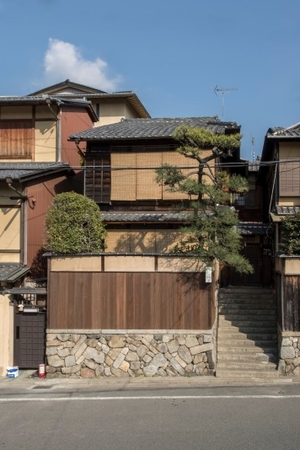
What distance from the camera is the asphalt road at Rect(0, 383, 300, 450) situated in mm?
8625

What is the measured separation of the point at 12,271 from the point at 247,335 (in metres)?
8.24

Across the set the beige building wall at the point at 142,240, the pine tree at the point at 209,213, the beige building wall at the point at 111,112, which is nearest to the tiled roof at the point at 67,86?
the beige building wall at the point at 111,112

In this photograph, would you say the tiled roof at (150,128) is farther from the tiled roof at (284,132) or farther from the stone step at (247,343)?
the stone step at (247,343)

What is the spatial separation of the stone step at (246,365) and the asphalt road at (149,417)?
4.17ft

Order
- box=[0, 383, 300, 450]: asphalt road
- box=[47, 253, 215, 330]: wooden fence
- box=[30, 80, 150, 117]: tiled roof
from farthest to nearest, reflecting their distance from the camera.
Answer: box=[30, 80, 150, 117]: tiled roof
box=[47, 253, 215, 330]: wooden fence
box=[0, 383, 300, 450]: asphalt road

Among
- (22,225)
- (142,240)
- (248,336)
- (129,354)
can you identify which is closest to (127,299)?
(129,354)

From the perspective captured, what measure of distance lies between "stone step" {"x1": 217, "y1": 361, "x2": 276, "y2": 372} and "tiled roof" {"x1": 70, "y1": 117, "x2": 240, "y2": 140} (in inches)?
357

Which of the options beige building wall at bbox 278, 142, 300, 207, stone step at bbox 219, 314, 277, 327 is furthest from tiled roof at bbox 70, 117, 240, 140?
stone step at bbox 219, 314, 277, 327

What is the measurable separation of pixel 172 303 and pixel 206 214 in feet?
10.1

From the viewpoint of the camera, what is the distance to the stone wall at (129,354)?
48.4ft

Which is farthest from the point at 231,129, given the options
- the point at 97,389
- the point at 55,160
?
the point at 97,389

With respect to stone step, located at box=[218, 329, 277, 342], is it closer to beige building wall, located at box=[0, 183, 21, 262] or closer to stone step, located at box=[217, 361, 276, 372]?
stone step, located at box=[217, 361, 276, 372]

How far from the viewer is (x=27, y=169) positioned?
64.6 ft

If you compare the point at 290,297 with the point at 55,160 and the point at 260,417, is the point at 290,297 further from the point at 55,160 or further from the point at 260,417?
the point at 55,160
